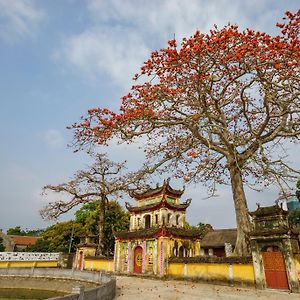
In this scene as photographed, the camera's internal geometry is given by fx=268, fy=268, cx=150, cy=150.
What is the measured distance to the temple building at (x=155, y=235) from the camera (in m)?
18.9

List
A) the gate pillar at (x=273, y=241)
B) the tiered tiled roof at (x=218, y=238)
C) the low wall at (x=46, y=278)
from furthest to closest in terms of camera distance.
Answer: the tiered tiled roof at (x=218, y=238), the low wall at (x=46, y=278), the gate pillar at (x=273, y=241)

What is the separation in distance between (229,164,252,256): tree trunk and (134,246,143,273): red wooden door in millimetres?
8326

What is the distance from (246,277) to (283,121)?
7.79m

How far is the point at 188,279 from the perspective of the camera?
15.5 m

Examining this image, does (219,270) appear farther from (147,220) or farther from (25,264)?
(25,264)

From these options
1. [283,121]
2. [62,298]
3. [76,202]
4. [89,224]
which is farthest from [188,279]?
[89,224]

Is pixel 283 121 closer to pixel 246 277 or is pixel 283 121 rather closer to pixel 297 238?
pixel 297 238

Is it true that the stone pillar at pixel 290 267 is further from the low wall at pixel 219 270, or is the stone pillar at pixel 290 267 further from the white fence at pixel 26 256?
the white fence at pixel 26 256

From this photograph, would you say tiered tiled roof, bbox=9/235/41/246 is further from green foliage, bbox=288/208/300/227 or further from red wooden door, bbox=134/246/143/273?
green foliage, bbox=288/208/300/227

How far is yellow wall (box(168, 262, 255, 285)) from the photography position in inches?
505

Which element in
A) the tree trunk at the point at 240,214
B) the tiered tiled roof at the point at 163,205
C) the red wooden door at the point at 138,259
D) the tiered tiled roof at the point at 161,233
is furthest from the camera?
the tiered tiled roof at the point at 163,205

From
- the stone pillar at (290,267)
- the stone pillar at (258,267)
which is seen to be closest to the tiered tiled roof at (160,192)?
the stone pillar at (258,267)

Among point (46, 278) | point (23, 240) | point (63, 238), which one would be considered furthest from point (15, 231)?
point (46, 278)

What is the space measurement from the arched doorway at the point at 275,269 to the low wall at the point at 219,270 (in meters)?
0.69
